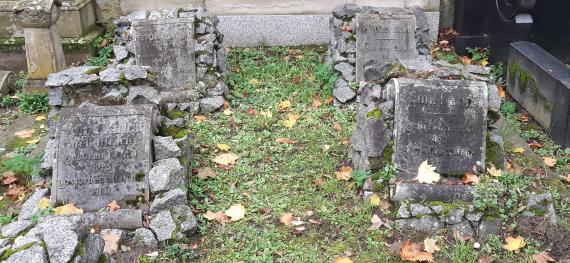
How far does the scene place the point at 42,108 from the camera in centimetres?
684

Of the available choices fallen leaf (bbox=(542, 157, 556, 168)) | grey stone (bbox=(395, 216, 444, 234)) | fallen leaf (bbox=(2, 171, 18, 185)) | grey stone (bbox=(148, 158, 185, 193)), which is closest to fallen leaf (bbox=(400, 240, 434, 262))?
grey stone (bbox=(395, 216, 444, 234))

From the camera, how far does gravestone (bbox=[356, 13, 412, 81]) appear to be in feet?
23.0

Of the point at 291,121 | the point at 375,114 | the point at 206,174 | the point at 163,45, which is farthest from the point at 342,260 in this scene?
the point at 163,45

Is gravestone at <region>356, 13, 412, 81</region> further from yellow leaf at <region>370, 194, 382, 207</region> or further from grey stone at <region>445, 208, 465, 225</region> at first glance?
grey stone at <region>445, 208, 465, 225</region>

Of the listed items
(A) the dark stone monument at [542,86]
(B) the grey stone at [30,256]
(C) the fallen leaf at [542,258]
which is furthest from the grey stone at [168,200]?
(A) the dark stone monument at [542,86]

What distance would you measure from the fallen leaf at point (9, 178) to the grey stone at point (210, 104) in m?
2.13

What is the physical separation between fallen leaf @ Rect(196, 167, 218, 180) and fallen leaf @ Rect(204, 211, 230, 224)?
1.85 ft

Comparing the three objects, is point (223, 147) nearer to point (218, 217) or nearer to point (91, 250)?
point (218, 217)

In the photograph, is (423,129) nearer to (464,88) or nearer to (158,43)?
(464,88)

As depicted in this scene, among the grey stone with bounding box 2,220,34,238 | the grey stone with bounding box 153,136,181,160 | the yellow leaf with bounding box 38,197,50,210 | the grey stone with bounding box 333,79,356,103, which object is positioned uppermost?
the grey stone with bounding box 2,220,34,238

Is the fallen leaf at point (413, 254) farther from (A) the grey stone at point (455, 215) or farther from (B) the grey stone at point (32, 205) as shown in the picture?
(B) the grey stone at point (32, 205)

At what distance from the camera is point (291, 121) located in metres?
6.15

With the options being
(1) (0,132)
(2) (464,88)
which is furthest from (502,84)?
(1) (0,132)

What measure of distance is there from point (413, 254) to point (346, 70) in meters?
3.39
